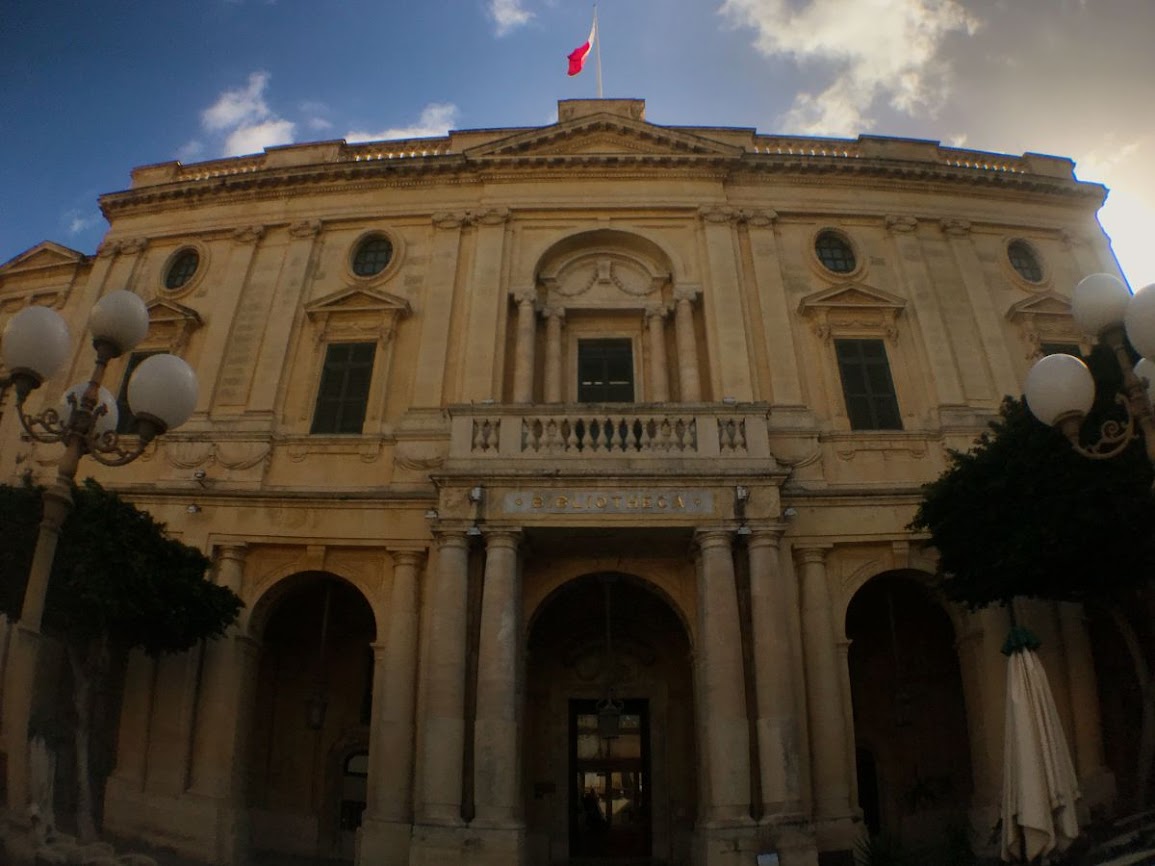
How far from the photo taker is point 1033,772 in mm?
10336

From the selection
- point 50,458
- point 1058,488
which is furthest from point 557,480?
point 50,458

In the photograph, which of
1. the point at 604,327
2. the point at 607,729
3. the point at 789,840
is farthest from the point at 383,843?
the point at 604,327

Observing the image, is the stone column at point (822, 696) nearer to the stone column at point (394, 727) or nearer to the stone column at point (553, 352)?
the stone column at point (553, 352)

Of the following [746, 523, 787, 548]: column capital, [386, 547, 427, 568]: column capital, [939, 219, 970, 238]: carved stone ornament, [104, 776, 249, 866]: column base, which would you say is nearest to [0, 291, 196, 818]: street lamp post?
[104, 776, 249, 866]: column base

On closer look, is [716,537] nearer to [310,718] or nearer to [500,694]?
[500,694]

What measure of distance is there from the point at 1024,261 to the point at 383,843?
19130 millimetres

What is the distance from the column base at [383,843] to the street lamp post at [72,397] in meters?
7.95

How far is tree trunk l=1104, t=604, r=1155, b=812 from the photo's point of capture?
13391 mm

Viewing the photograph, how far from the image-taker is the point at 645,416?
15.9 metres

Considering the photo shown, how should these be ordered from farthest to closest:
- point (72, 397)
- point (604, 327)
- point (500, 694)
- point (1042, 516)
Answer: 1. point (604, 327)
2. point (500, 694)
3. point (1042, 516)
4. point (72, 397)

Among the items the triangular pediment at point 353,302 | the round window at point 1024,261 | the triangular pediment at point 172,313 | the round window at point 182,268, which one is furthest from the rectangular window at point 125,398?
the round window at point 1024,261

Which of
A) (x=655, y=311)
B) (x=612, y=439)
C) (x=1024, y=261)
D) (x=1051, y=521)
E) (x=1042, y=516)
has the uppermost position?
(x=1024, y=261)

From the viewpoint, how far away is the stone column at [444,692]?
1364cm

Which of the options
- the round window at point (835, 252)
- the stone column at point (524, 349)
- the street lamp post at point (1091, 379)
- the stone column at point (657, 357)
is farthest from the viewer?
the round window at point (835, 252)
